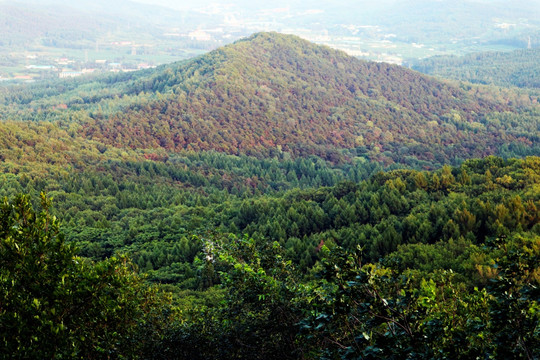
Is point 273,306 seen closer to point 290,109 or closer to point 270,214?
point 270,214


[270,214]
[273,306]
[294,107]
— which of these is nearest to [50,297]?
[273,306]

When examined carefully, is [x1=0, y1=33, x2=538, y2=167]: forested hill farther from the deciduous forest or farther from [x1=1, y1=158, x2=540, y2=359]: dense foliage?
[x1=1, y1=158, x2=540, y2=359]: dense foliage

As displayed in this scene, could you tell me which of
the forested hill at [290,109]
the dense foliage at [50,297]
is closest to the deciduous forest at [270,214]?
the dense foliage at [50,297]

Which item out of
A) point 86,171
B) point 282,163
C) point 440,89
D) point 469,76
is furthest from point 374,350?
point 469,76

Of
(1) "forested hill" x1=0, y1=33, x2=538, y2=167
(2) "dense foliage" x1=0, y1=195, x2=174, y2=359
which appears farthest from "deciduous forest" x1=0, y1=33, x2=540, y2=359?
(1) "forested hill" x1=0, y1=33, x2=538, y2=167

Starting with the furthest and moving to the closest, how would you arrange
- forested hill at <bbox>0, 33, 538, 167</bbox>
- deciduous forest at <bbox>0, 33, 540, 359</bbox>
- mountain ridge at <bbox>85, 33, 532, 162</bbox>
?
mountain ridge at <bbox>85, 33, 532, 162</bbox>, forested hill at <bbox>0, 33, 538, 167</bbox>, deciduous forest at <bbox>0, 33, 540, 359</bbox>

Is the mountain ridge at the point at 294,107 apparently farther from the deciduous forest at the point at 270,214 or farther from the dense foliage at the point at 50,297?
the dense foliage at the point at 50,297

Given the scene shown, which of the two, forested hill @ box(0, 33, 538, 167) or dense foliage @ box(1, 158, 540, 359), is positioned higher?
dense foliage @ box(1, 158, 540, 359)

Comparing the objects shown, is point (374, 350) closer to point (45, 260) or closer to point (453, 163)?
point (45, 260)
